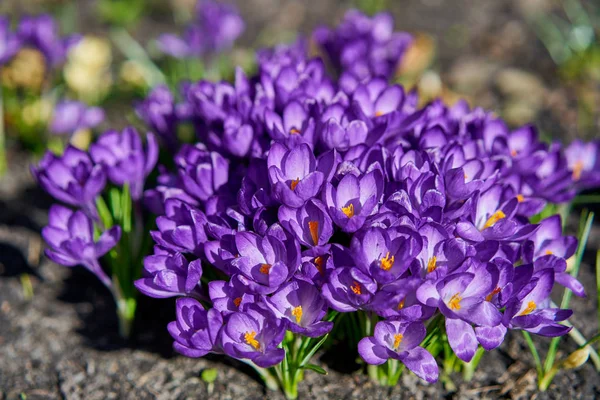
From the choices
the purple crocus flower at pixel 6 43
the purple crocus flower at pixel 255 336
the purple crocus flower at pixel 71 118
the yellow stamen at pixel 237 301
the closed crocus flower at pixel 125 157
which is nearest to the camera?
the purple crocus flower at pixel 255 336

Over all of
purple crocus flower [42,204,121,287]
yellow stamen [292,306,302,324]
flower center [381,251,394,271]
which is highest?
flower center [381,251,394,271]

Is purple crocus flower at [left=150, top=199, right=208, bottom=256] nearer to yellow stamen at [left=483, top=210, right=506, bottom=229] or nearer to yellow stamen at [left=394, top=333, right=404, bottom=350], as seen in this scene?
yellow stamen at [left=394, top=333, right=404, bottom=350]

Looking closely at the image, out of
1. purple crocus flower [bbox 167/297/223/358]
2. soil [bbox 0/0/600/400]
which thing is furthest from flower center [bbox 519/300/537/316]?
purple crocus flower [bbox 167/297/223/358]

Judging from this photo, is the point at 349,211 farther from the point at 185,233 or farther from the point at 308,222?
the point at 185,233

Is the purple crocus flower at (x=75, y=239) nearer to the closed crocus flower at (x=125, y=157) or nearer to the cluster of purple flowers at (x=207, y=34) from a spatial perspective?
the closed crocus flower at (x=125, y=157)

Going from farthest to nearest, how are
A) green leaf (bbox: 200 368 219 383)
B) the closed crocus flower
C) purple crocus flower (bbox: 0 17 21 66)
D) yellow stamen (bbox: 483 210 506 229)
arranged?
purple crocus flower (bbox: 0 17 21 66)
the closed crocus flower
green leaf (bbox: 200 368 219 383)
yellow stamen (bbox: 483 210 506 229)

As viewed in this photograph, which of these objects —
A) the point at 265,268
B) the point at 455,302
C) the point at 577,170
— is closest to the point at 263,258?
the point at 265,268

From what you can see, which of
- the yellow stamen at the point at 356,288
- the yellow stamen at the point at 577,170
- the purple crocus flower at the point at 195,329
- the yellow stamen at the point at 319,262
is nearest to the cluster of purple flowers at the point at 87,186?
the purple crocus flower at the point at 195,329
